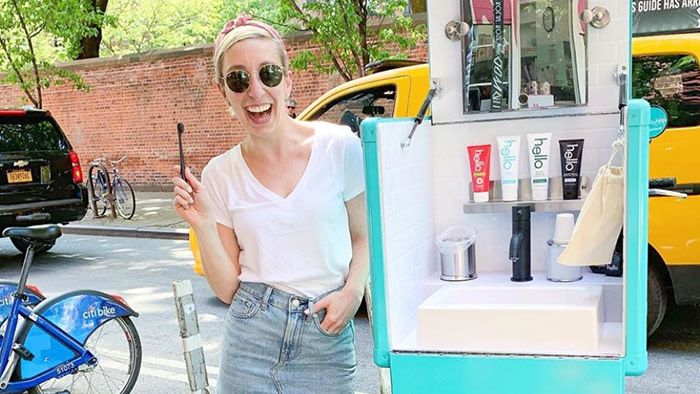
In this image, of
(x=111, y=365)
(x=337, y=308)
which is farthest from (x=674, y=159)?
(x=111, y=365)

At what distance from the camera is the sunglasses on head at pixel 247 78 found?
5.80 ft

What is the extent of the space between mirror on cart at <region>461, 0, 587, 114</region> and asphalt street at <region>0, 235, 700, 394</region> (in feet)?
8.06

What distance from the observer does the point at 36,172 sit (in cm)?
860

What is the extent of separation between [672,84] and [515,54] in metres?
2.55

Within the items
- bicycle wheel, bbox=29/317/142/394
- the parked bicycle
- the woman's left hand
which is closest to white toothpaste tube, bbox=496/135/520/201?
the woman's left hand

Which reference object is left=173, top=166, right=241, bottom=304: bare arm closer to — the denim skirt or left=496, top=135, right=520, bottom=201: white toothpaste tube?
the denim skirt

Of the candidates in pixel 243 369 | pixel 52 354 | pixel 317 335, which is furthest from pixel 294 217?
pixel 52 354

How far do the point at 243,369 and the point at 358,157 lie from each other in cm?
66

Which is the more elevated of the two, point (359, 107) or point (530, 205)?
point (359, 107)

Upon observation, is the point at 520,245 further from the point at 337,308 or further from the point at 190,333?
the point at 190,333

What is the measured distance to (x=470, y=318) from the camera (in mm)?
2020

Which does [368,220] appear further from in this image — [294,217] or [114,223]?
[114,223]

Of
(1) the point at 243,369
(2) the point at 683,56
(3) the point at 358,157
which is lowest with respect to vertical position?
(1) the point at 243,369

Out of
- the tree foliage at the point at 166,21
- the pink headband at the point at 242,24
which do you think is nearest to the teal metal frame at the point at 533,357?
the pink headband at the point at 242,24
